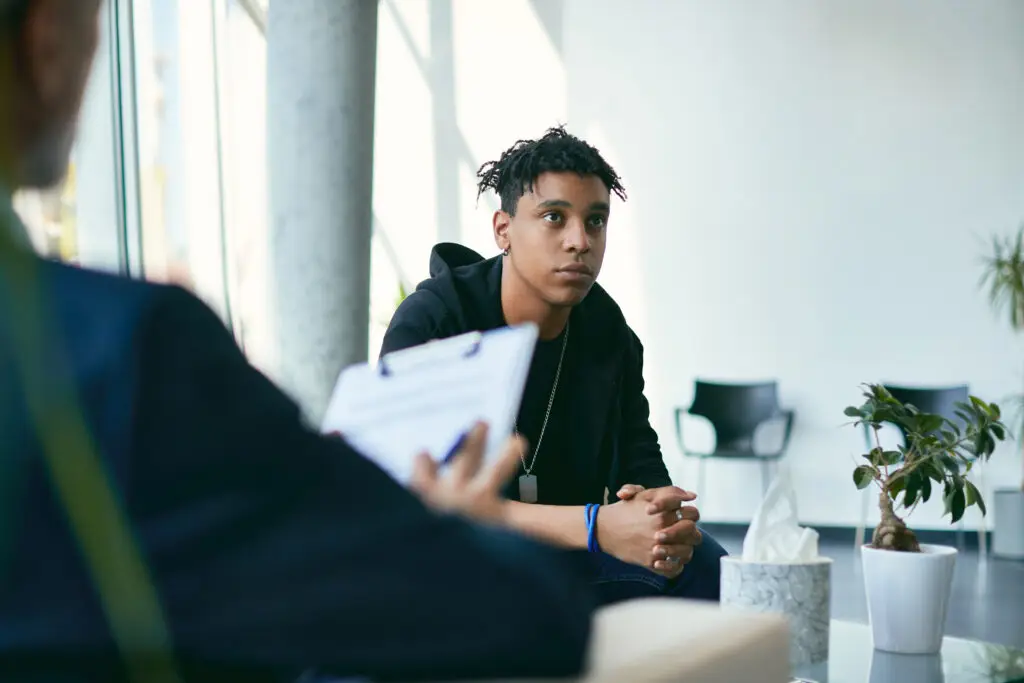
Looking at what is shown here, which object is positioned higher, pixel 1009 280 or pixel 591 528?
pixel 1009 280

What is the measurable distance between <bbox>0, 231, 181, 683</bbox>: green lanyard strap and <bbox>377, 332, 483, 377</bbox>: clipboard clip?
385 millimetres

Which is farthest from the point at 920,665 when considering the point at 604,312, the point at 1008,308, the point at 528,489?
the point at 1008,308

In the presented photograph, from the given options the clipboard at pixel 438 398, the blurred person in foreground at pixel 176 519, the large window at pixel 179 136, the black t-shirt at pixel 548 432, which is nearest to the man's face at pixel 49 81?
the blurred person in foreground at pixel 176 519

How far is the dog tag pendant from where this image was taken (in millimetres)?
2379

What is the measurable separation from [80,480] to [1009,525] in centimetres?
619

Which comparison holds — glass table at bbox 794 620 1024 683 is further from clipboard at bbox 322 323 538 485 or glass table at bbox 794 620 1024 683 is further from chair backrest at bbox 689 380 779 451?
chair backrest at bbox 689 380 779 451

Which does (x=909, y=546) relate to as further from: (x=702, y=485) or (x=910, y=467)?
(x=702, y=485)

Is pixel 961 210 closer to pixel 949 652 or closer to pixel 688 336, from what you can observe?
pixel 688 336

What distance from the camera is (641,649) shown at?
90cm

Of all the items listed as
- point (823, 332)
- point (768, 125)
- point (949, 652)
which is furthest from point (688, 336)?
point (949, 652)

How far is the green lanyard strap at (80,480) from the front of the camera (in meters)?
0.55

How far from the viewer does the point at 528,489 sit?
238 centimetres

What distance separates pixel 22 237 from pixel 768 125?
6601 mm

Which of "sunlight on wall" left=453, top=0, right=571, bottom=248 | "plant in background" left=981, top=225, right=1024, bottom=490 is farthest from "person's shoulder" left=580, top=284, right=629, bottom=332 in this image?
"sunlight on wall" left=453, top=0, right=571, bottom=248
